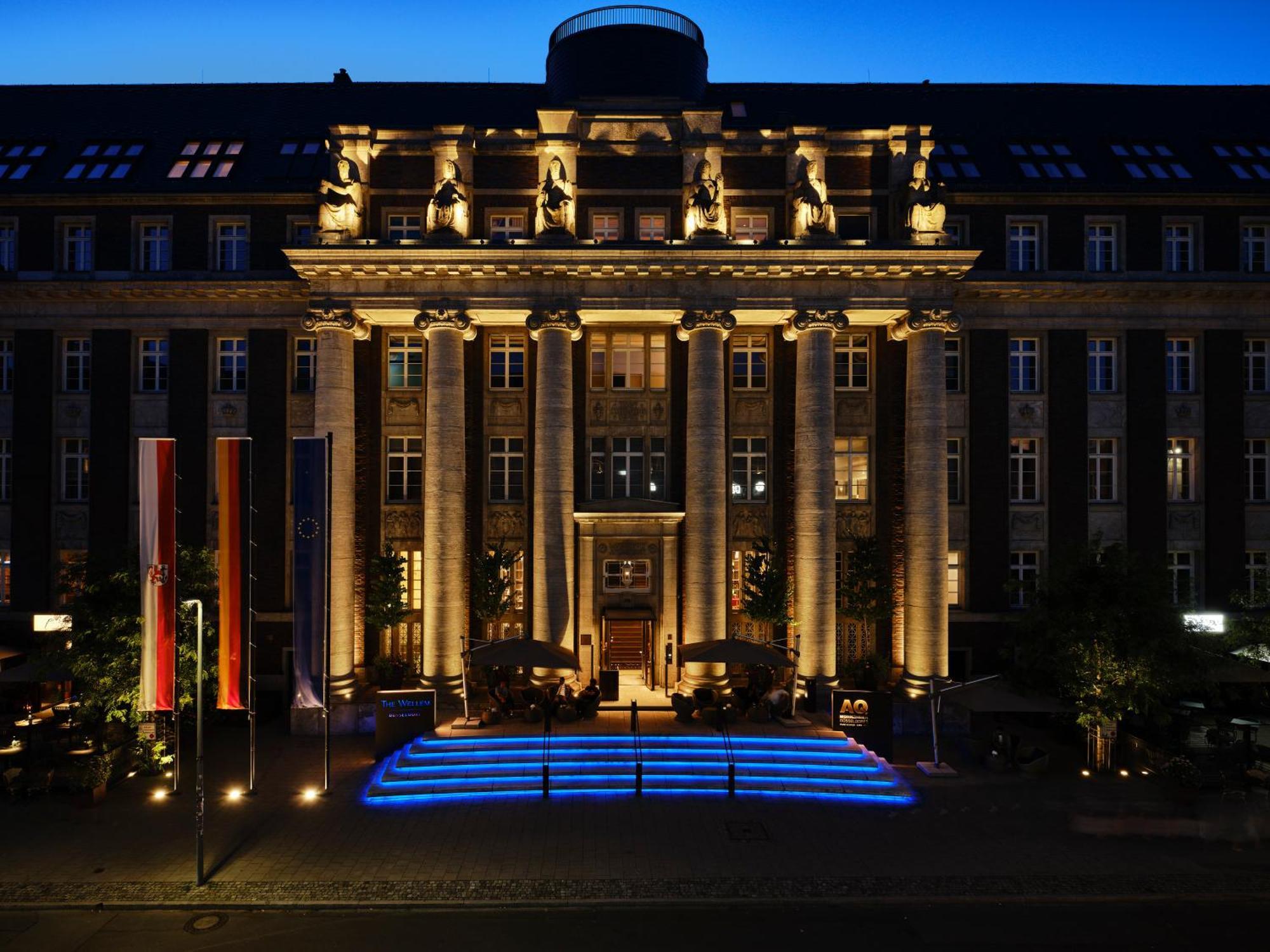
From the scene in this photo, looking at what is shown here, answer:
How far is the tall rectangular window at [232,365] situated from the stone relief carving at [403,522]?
763cm

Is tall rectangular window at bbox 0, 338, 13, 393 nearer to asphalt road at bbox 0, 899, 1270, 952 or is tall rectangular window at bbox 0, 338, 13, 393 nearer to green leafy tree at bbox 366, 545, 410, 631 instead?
green leafy tree at bbox 366, 545, 410, 631

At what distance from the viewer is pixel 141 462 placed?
1577cm

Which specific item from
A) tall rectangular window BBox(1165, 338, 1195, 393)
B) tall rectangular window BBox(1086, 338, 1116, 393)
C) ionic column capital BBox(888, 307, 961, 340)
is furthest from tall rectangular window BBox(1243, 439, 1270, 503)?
ionic column capital BBox(888, 307, 961, 340)

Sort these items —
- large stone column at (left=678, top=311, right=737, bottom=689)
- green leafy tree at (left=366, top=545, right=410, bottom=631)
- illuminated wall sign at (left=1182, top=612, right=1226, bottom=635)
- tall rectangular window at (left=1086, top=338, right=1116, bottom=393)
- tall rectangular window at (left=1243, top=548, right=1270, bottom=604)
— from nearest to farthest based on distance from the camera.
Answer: large stone column at (left=678, top=311, right=737, bottom=689) < green leafy tree at (left=366, top=545, right=410, bottom=631) < illuminated wall sign at (left=1182, top=612, right=1226, bottom=635) < tall rectangular window at (left=1243, top=548, right=1270, bottom=604) < tall rectangular window at (left=1086, top=338, right=1116, bottom=393)

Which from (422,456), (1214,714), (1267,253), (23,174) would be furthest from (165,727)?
(1267,253)

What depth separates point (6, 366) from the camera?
27.7m

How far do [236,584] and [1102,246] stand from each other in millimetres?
32072

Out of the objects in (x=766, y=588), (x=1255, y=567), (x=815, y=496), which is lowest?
(x=766, y=588)

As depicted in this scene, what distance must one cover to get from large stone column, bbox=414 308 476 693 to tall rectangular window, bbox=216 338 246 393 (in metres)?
8.66

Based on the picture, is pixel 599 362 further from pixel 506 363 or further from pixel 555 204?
pixel 555 204

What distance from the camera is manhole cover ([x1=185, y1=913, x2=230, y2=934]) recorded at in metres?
12.8

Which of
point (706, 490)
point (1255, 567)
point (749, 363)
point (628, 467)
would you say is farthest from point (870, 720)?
point (1255, 567)

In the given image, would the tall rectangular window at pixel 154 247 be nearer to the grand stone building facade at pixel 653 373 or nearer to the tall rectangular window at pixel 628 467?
the grand stone building facade at pixel 653 373

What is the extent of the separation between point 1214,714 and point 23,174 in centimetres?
5008
